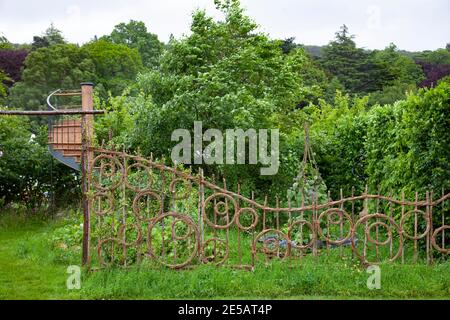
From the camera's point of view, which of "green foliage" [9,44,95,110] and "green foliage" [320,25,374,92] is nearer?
"green foliage" [9,44,95,110]

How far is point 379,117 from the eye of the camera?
30.3ft

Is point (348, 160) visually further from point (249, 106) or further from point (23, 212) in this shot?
point (23, 212)

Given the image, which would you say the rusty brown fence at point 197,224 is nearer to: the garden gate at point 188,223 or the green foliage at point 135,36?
the garden gate at point 188,223

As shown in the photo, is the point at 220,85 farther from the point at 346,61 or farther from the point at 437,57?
the point at 437,57

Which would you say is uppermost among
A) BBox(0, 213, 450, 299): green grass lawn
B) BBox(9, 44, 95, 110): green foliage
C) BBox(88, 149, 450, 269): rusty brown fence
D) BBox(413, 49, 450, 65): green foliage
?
BBox(413, 49, 450, 65): green foliage

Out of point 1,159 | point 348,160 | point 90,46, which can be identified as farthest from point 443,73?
point 1,159

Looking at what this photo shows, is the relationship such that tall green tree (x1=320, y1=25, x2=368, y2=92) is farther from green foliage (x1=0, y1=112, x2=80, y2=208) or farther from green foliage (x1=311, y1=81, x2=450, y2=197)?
green foliage (x1=0, y1=112, x2=80, y2=208)

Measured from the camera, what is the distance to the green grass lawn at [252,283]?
5.79 metres

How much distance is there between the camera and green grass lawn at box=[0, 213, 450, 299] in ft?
19.0

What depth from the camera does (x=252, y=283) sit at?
592 centimetres

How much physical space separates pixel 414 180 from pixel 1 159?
837 centimetres

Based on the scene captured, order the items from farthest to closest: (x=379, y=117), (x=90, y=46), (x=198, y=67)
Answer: (x=90, y=46)
(x=198, y=67)
(x=379, y=117)

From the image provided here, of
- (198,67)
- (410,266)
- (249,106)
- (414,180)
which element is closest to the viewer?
(410,266)

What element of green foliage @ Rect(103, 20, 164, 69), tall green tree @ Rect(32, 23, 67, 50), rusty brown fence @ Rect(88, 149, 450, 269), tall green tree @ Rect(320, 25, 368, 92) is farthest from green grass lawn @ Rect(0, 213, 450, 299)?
tall green tree @ Rect(32, 23, 67, 50)
